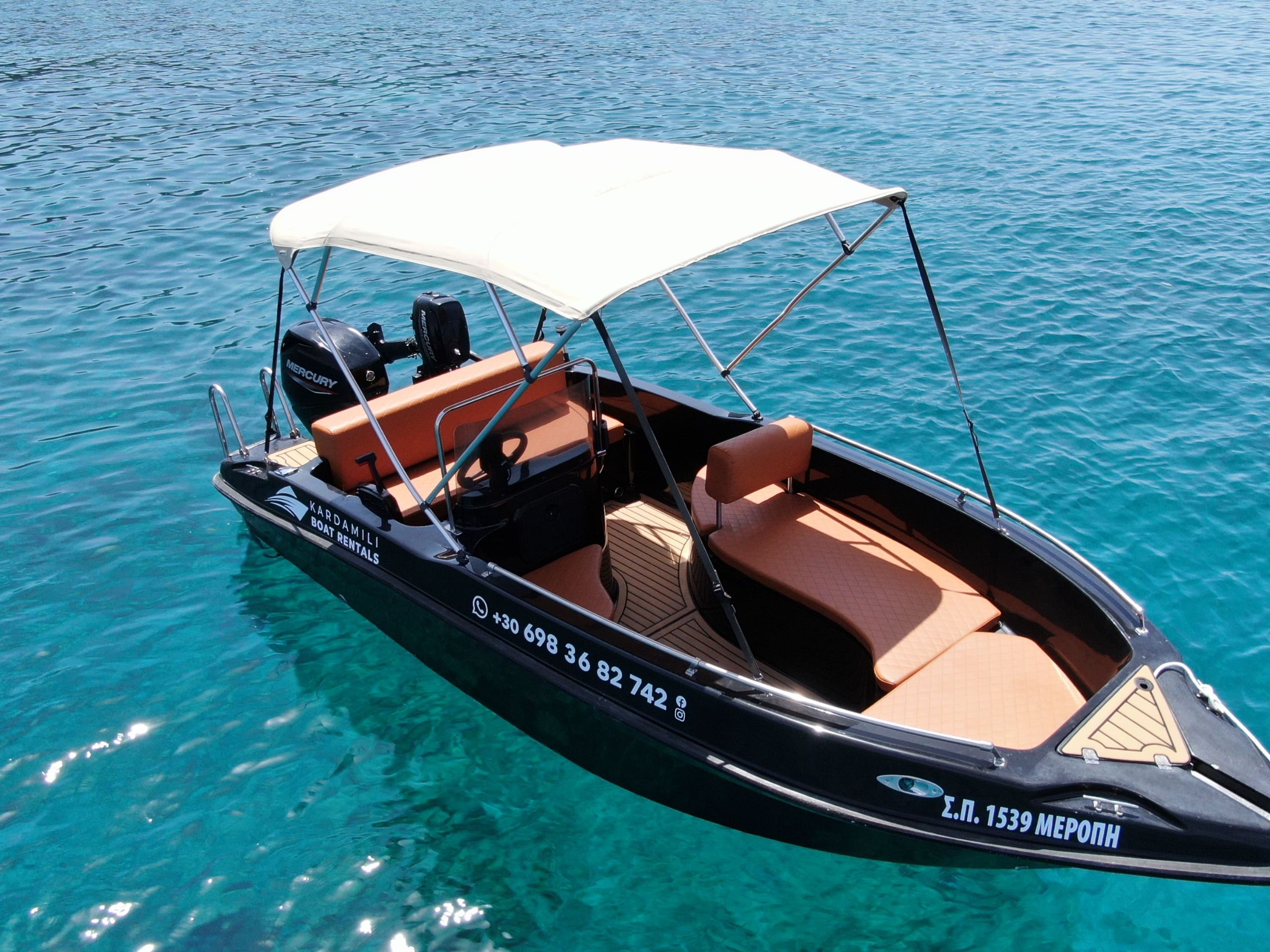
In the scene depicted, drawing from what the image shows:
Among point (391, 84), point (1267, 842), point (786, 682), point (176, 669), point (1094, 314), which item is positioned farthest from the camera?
point (391, 84)

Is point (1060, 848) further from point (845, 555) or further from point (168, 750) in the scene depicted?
point (168, 750)

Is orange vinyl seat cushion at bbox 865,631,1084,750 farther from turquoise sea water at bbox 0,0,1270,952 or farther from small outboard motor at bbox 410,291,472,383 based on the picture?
small outboard motor at bbox 410,291,472,383

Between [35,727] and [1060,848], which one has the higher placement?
[1060,848]

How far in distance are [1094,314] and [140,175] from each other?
15368mm

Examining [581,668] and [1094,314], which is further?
[1094,314]

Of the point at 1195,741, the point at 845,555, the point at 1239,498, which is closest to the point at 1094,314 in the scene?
the point at 1239,498

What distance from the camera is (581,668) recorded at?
207 inches

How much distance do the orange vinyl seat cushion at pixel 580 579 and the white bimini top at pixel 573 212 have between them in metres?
2.01

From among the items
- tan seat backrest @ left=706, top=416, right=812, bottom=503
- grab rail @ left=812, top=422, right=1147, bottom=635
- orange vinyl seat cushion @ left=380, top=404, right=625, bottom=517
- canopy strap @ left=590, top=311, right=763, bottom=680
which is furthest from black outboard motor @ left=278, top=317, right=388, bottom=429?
grab rail @ left=812, top=422, right=1147, bottom=635

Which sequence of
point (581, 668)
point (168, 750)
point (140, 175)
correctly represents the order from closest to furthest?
1. point (581, 668)
2. point (168, 750)
3. point (140, 175)

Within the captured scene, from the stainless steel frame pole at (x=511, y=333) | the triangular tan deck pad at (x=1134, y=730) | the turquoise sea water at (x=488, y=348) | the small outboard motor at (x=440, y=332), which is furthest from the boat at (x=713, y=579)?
the turquoise sea water at (x=488, y=348)

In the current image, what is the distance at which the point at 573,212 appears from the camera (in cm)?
514

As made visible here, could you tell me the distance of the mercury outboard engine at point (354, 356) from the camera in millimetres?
7496

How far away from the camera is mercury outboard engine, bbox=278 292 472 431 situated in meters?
7.50
